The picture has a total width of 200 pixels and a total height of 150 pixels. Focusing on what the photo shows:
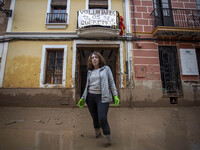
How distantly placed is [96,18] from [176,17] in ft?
15.4

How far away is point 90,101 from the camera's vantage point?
2105 millimetres

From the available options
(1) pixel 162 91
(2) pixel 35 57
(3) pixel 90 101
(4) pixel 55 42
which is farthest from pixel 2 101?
(1) pixel 162 91

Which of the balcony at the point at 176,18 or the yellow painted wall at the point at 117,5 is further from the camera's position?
the yellow painted wall at the point at 117,5

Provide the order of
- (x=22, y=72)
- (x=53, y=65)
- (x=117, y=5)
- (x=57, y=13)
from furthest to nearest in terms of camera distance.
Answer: (x=117, y=5), (x=57, y=13), (x=53, y=65), (x=22, y=72)

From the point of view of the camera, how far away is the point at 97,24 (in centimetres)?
544

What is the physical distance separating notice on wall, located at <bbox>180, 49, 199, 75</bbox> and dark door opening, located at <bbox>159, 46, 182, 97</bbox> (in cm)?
26

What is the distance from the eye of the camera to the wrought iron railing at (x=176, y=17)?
6034mm

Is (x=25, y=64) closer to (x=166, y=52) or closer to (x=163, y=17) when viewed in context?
(x=166, y=52)

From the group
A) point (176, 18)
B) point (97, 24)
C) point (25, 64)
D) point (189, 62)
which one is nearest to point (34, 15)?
point (25, 64)

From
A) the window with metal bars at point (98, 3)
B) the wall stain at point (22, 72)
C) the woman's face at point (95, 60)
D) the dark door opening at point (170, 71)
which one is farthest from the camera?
the window with metal bars at point (98, 3)

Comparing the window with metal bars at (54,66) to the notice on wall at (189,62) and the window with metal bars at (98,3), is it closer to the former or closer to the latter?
the window with metal bars at (98,3)

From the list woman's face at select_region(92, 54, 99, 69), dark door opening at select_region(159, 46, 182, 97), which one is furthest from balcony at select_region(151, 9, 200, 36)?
woman's face at select_region(92, 54, 99, 69)

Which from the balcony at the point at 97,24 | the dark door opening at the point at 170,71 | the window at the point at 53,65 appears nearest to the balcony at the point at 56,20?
the balcony at the point at 97,24

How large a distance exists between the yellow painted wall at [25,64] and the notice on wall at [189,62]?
236 inches
